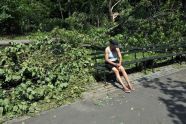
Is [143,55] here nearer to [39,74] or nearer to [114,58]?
[114,58]

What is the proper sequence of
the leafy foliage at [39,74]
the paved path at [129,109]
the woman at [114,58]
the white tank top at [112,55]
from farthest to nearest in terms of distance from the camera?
the white tank top at [112,55] → the woman at [114,58] → the leafy foliage at [39,74] → the paved path at [129,109]

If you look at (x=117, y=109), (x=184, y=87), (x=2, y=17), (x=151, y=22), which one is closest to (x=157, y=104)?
(x=117, y=109)

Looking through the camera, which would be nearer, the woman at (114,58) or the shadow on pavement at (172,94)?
the shadow on pavement at (172,94)

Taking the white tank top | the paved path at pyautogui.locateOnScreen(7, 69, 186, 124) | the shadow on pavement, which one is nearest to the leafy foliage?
the paved path at pyautogui.locateOnScreen(7, 69, 186, 124)

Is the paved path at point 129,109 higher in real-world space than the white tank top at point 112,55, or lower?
lower

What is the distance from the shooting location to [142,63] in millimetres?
11211

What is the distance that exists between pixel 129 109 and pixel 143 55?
168 inches

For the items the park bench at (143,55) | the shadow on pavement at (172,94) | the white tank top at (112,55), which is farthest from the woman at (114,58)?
the shadow on pavement at (172,94)

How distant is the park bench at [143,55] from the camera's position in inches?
376

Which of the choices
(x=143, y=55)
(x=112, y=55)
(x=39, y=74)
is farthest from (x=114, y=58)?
(x=143, y=55)

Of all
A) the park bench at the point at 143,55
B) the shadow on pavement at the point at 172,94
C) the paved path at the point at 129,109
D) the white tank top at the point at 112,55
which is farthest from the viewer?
the park bench at the point at 143,55

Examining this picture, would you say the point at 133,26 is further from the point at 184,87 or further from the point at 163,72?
the point at 184,87

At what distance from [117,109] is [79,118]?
0.96 meters

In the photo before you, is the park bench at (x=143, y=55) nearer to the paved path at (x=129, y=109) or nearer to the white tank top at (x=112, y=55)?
the white tank top at (x=112, y=55)
